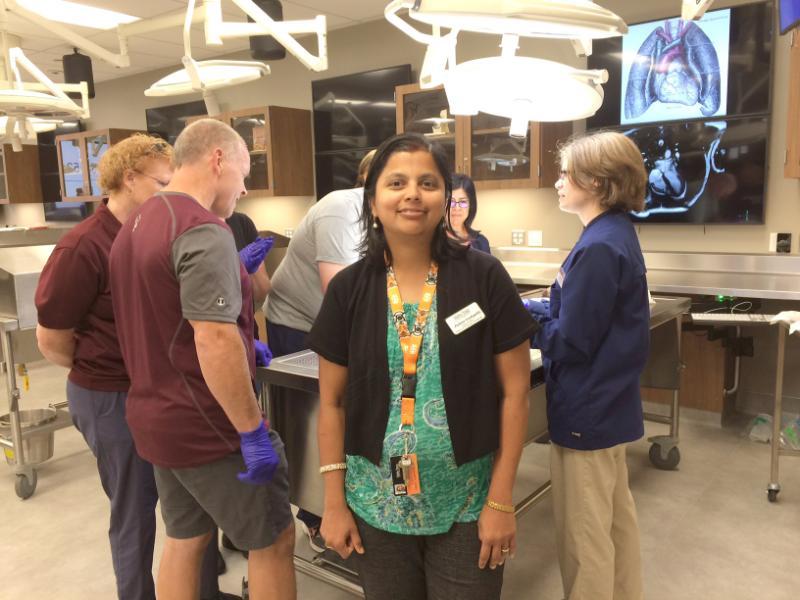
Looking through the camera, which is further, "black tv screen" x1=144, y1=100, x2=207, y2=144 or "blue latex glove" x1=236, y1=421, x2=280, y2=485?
"black tv screen" x1=144, y1=100, x2=207, y2=144

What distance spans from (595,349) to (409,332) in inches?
23.6

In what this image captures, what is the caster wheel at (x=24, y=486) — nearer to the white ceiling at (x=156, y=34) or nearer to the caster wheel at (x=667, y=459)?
the white ceiling at (x=156, y=34)

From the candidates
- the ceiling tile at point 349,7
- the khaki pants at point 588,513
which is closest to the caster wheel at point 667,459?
the khaki pants at point 588,513

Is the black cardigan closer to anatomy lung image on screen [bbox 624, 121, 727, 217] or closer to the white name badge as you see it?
the white name badge

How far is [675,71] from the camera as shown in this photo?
3.72 metres

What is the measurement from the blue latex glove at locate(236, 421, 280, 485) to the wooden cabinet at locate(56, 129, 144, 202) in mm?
5907

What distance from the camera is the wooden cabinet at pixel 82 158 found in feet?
22.0

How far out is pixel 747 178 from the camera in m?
3.58

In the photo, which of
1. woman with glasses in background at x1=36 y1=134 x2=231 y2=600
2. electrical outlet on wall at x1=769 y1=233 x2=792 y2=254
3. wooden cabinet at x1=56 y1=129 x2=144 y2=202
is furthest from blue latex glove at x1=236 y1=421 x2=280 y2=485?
wooden cabinet at x1=56 y1=129 x2=144 y2=202

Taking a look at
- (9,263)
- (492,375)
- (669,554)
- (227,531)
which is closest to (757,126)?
(669,554)

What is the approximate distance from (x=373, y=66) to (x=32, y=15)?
338cm

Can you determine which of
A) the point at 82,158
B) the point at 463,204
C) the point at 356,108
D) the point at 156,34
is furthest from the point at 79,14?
the point at 463,204

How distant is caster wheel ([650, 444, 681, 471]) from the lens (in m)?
3.08

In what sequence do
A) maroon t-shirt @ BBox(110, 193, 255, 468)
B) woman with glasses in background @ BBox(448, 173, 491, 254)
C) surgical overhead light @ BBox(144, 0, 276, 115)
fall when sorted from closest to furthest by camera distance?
maroon t-shirt @ BBox(110, 193, 255, 468)
surgical overhead light @ BBox(144, 0, 276, 115)
woman with glasses in background @ BBox(448, 173, 491, 254)
